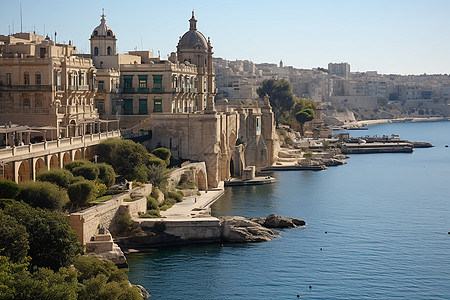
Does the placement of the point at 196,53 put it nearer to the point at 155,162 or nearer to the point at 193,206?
the point at 155,162

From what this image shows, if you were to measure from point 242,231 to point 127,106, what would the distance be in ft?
64.7

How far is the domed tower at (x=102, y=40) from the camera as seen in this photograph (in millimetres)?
51344

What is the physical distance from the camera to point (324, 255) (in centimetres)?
3177

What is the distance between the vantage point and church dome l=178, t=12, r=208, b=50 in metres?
59.8

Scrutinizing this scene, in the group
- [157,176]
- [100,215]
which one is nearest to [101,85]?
[157,176]

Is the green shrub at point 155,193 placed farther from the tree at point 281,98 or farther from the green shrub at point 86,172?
the tree at point 281,98

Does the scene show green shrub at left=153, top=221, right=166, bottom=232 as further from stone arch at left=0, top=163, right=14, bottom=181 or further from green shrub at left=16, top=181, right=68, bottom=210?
stone arch at left=0, top=163, right=14, bottom=181

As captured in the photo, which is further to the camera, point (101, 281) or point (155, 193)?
point (155, 193)

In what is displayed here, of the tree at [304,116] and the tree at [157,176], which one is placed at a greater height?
the tree at [304,116]

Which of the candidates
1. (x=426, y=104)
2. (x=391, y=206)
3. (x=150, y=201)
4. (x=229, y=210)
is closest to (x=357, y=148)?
(x=391, y=206)

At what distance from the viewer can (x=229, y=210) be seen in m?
40.8

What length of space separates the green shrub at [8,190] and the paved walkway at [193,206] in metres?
8.12

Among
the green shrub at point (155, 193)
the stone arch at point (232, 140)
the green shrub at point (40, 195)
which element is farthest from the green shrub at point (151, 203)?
the stone arch at point (232, 140)

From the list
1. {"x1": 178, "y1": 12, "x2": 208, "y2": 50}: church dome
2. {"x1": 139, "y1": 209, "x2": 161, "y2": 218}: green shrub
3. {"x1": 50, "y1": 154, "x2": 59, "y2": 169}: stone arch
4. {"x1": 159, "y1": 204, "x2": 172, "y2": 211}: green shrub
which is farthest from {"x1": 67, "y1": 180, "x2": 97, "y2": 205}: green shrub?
{"x1": 178, "y1": 12, "x2": 208, "y2": 50}: church dome
